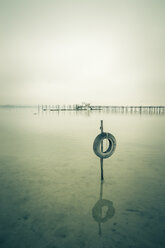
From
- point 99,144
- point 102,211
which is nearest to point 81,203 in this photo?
point 102,211

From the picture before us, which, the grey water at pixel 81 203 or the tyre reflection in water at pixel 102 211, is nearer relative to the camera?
the grey water at pixel 81 203

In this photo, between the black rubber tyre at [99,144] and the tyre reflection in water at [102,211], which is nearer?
the tyre reflection in water at [102,211]

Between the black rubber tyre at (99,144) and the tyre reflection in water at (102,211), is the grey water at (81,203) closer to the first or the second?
the tyre reflection in water at (102,211)

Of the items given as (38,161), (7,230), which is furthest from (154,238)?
(38,161)

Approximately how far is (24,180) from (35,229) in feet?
8.03

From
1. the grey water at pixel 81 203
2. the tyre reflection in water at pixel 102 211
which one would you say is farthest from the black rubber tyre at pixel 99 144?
the tyre reflection in water at pixel 102 211

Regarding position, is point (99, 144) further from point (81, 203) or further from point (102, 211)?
point (102, 211)

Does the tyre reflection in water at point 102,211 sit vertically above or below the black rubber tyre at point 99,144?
below

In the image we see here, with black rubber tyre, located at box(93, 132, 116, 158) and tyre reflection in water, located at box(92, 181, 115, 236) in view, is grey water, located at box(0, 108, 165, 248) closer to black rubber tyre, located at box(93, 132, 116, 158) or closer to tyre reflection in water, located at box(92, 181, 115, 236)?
tyre reflection in water, located at box(92, 181, 115, 236)

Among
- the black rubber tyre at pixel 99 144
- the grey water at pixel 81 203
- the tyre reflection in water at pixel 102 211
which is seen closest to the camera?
the grey water at pixel 81 203

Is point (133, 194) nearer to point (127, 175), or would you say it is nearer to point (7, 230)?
point (127, 175)

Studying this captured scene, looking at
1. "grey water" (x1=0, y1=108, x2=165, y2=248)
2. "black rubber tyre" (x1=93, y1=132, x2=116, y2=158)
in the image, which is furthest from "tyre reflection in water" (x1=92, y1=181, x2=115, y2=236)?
"black rubber tyre" (x1=93, y1=132, x2=116, y2=158)

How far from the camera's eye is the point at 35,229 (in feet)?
11.1

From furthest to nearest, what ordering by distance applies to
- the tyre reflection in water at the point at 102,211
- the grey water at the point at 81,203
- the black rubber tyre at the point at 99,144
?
the black rubber tyre at the point at 99,144 < the tyre reflection in water at the point at 102,211 < the grey water at the point at 81,203
